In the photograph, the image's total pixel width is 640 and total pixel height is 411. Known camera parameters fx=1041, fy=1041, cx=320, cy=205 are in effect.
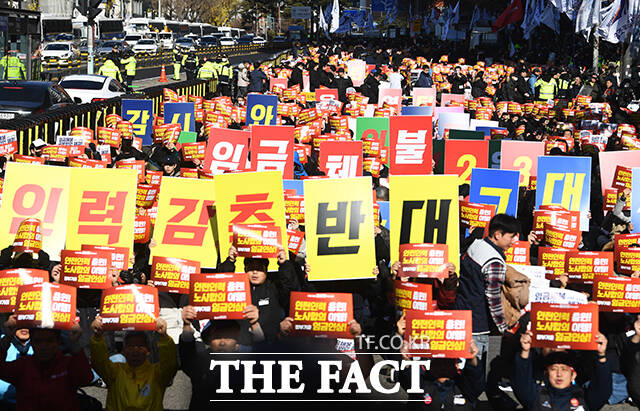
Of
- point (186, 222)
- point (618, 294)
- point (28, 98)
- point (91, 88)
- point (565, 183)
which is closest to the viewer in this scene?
point (618, 294)

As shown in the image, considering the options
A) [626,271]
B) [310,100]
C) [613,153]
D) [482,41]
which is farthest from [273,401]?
[482,41]

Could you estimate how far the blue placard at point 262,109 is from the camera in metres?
20.4

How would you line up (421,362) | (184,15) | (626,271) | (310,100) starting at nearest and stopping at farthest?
(421,362) < (626,271) < (310,100) < (184,15)

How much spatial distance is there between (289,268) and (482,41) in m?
63.1

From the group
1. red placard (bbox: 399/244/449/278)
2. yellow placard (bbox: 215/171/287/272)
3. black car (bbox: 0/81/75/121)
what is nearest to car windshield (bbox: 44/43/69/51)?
black car (bbox: 0/81/75/121)

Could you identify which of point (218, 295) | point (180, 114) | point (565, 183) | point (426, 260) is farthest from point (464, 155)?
point (180, 114)

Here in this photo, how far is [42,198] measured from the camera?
356 inches

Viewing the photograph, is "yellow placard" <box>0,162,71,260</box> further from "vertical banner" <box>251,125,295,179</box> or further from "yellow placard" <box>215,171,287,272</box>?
"vertical banner" <box>251,125,295,179</box>

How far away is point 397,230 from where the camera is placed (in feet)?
29.0

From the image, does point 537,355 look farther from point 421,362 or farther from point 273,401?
point 273,401

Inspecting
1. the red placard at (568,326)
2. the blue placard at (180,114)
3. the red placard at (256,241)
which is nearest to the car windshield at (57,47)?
the blue placard at (180,114)

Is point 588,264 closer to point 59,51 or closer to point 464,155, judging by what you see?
point 464,155

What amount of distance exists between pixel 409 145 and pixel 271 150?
2148 mm

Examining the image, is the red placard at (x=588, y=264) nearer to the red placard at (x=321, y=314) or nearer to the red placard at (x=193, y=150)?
the red placard at (x=321, y=314)
